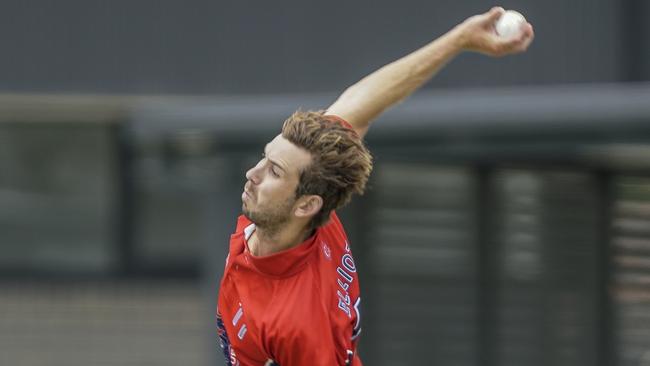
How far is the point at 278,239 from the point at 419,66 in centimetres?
61

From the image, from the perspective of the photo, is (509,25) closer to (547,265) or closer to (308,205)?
(308,205)

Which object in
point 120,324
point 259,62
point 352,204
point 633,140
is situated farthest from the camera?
point 120,324

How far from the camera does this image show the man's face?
12.7 feet

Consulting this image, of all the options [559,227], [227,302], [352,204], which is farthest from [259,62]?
[227,302]

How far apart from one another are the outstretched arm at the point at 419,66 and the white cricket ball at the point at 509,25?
0.04 feet

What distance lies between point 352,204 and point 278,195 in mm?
2695

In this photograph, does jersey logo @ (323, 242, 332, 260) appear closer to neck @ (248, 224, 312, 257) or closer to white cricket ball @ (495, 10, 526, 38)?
neck @ (248, 224, 312, 257)

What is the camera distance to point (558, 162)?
21.7ft

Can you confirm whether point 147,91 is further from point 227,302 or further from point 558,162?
point 227,302

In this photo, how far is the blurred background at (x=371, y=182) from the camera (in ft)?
A: 19.4

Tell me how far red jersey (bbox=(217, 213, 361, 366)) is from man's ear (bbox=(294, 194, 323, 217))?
0.10 meters

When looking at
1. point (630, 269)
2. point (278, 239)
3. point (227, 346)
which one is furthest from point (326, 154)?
point (630, 269)

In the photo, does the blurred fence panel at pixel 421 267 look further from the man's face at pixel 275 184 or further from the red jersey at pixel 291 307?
the man's face at pixel 275 184

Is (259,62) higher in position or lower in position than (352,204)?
higher
